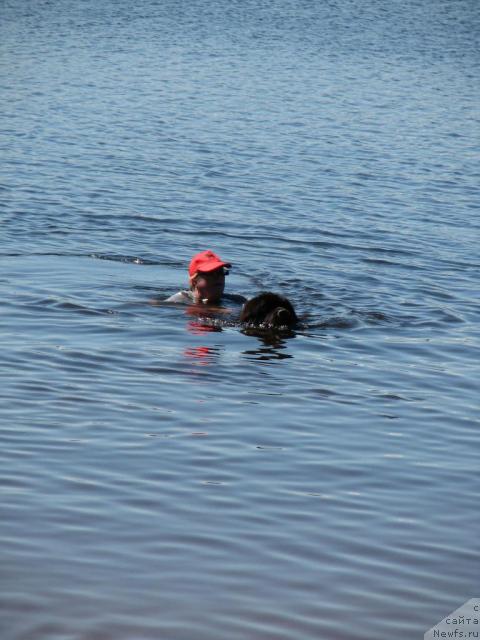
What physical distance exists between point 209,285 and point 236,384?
8.70 feet

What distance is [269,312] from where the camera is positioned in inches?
438

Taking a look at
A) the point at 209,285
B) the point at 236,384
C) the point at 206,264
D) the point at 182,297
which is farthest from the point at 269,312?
the point at 236,384

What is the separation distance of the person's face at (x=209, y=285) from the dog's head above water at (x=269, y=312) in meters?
0.52

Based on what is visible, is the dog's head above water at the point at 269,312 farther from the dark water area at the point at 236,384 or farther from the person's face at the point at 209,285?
the person's face at the point at 209,285

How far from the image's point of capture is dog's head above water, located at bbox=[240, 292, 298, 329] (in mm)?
→ 11062

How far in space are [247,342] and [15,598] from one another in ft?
19.1

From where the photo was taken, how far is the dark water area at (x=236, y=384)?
5363mm

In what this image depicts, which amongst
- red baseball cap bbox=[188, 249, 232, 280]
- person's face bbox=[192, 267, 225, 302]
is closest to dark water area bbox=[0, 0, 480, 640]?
person's face bbox=[192, 267, 225, 302]

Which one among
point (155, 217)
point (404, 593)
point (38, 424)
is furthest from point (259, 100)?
point (404, 593)

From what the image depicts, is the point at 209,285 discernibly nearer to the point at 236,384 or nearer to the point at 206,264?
the point at 206,264

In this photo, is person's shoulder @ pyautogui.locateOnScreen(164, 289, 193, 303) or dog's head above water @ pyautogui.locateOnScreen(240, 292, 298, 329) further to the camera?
person's shoulder @ pyautogui.locateOnScreen(164, 289, 193, 303)

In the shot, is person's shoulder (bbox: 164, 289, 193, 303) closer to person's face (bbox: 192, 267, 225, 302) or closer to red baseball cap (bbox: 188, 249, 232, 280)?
person's face (bbox: 192, 267, 225, 302)

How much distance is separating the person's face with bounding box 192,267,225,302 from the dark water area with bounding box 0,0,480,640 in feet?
1.07

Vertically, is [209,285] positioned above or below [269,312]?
above
